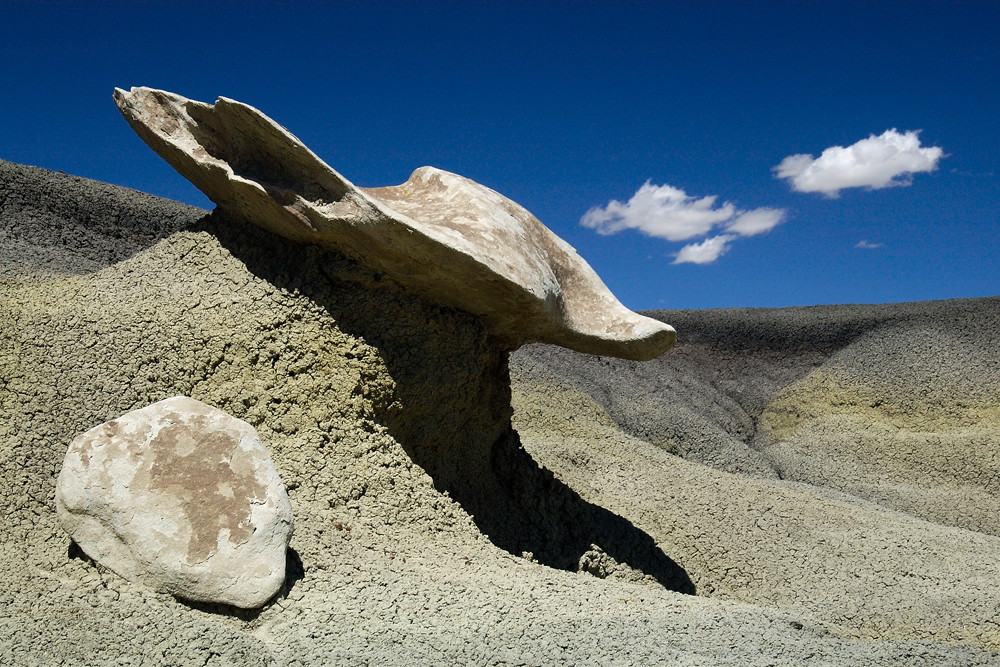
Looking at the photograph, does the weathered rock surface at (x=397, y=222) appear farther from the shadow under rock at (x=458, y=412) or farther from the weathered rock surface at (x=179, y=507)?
the weathered rock surface at (x=179, y=507)

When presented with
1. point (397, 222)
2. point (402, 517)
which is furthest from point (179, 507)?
point (397, 222)

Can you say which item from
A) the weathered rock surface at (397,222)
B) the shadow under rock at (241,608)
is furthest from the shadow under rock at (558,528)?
the shadow under rock at (241,608)

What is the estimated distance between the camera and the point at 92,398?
3.77 meters

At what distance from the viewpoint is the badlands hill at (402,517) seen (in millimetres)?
2895

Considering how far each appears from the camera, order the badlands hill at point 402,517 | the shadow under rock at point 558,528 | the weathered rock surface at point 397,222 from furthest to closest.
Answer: the shadow under rock at point 558,528 → the weathered rock surface at point 397,222 → the badlands hill at point 402,517

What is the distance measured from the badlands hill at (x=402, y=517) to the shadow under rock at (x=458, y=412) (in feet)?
0.04

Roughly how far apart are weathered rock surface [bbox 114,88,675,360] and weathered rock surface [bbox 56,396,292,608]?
3.75ft

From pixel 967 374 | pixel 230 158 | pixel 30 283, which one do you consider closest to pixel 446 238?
pixel 230 158

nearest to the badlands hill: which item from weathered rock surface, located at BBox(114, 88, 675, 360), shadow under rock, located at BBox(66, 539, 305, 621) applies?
shadow under rock, located at BBox(66, 539, 305, 621)

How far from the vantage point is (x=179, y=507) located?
119 inches

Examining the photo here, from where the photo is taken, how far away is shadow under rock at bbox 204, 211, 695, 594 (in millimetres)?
4074

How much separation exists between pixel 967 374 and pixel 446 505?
991 cm

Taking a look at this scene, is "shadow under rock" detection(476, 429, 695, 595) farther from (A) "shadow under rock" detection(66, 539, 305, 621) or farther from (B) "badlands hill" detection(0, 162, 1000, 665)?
(A) "shadow under rock" detection(66, 539, 305, 621)

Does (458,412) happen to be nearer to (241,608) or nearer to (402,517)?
(402,517)
